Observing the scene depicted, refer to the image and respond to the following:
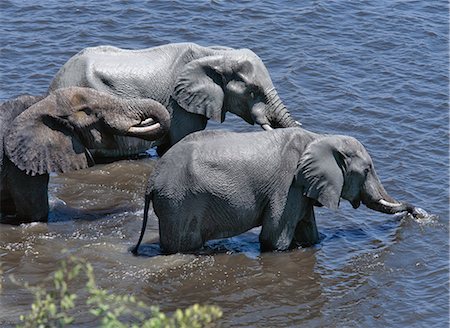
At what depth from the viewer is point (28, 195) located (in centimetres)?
1058

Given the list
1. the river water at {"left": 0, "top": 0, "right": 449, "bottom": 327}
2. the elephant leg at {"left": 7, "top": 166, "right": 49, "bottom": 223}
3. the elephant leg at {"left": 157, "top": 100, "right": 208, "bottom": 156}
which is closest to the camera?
the river water at {"left": 0, "top": 0, "right": 449, "bottom": 327}

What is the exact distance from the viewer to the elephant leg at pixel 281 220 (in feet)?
34.0

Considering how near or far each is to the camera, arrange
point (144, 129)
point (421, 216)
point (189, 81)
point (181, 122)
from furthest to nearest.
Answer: point (181, 122) < point (189, 81) < point (421, 216) < point (144, 129)

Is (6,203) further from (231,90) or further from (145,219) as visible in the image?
(231,90)

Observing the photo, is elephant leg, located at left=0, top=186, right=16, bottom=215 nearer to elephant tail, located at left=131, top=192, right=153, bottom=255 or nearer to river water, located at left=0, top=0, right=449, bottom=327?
river water, located at left=0, top=0, right=449, bottom=327

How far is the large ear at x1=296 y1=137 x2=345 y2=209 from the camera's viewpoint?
10.3m

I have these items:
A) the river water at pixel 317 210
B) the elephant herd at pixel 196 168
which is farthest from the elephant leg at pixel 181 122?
the elephant herd at pixel 196 168

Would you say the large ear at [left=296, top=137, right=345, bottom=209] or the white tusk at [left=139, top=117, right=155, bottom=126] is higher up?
the white tusk at [left=139, top=117, right=155, bottom=126]

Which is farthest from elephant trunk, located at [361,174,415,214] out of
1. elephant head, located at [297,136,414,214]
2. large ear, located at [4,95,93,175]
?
large ear, located at [4,95,93,175]

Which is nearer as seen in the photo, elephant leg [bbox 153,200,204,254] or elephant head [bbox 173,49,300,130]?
elephant leg [bbox 153,200,204,254]

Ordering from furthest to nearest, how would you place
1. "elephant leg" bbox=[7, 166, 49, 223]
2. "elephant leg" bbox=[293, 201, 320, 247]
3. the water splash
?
the water splash
"elephant leg" bbox=[293, 201, 320, 247]
"elephant leg" bbox=[7, 166, 49, 223]

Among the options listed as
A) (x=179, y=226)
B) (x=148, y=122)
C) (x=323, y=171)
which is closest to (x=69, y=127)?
(x=148, y=122)

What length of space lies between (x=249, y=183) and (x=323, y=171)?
0.69m

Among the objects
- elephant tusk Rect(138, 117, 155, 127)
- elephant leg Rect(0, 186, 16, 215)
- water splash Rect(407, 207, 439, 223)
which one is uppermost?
elephant tusk Rect(138, 117, 155, 127)
